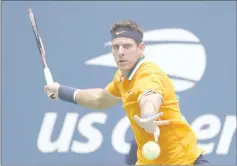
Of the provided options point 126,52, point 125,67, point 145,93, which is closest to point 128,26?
point 126,52

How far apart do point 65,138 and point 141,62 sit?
11.6ft

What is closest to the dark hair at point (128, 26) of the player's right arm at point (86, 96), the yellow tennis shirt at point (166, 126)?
the yellow tennis shirt at point (166, 126)

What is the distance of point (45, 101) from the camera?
8.49 m

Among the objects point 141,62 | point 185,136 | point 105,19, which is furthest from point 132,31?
point 105,19

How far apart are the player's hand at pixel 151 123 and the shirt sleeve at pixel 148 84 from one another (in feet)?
0.65

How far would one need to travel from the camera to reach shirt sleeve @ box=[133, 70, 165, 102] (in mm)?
4695

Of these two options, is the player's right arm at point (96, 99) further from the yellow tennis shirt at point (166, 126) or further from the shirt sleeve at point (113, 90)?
the yellow tennis shirt at point (166, 126)

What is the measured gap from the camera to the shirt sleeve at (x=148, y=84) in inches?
185

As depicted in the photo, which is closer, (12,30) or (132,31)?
(132,31)

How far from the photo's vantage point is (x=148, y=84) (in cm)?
473

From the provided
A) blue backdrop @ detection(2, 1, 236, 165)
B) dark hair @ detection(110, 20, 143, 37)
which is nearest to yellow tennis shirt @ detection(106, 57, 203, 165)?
dark hair @ detection(110, 20, 143, 37)

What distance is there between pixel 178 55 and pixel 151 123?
4134 mm

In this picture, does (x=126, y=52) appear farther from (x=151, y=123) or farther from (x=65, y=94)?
(x=65, y=94)

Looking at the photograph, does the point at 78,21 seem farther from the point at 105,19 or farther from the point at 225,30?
the point at 225,30
